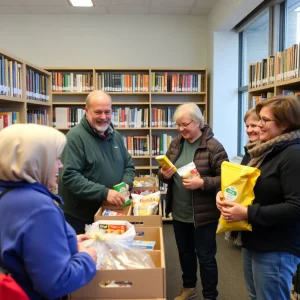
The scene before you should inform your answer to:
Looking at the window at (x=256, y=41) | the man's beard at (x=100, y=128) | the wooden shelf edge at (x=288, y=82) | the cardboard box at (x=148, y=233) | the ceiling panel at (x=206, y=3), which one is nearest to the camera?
the cardboard box at (x=148, y=233)

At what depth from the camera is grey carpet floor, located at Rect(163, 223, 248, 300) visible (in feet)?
8.56

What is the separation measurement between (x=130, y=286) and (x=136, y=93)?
11.8ft

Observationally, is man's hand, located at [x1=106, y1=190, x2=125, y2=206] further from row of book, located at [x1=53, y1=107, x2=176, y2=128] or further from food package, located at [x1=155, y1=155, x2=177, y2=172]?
row of book, located at [x1=53, y1=107, x2=176, y2=128]

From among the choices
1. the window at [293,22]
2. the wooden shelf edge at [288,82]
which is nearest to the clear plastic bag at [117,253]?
the wooden shelf edge at [288,82]

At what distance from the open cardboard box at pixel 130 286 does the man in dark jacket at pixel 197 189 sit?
94 cm

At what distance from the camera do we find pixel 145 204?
193 cm

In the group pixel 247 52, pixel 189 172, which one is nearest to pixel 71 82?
pixel 247 52

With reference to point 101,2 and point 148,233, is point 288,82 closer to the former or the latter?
point 148,233

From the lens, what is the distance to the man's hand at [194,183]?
2.04 metres

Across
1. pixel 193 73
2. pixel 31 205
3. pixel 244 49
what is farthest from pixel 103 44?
pixel 31 205

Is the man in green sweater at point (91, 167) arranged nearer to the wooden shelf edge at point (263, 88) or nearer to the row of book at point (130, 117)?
the wooden shelf edge at point (263, 88)

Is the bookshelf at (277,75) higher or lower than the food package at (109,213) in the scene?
higher

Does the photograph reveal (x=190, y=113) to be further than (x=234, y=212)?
Yes

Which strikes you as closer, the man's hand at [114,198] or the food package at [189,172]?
the man's hand at [114,198]
